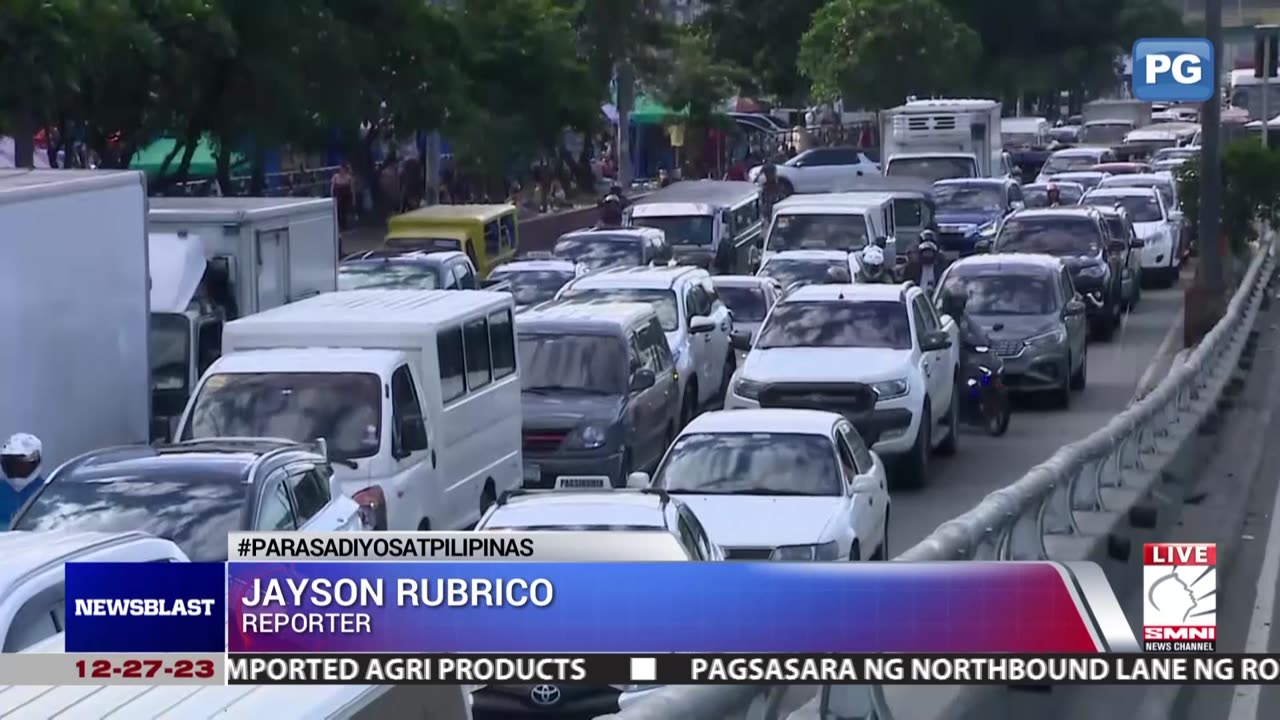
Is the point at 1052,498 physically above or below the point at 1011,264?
below

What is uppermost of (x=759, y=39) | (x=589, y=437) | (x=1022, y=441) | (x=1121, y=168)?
(x=759, y=39)

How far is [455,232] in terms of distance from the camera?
96.4 feet

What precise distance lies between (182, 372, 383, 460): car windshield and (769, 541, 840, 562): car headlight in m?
2.85

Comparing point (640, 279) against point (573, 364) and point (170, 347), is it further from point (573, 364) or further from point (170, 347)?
point (170, 347)

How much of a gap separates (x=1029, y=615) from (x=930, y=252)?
88.9ft

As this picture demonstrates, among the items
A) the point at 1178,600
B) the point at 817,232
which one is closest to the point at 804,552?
the point at 1178,600

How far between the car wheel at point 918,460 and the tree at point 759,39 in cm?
5489

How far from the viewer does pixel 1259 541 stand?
1612 centimetres

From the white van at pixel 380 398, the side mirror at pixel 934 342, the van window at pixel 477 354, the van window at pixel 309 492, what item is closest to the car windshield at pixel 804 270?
the side mirror at pixel 934 342

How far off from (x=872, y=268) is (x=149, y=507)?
65.3 feet

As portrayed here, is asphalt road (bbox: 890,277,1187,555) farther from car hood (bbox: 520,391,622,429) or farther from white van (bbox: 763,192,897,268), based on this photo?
white van (bbox: 763,192,897,268)

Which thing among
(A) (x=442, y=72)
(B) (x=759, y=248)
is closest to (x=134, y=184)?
(A) (x=442, y=72)

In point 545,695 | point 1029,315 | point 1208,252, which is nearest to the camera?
point 545,695

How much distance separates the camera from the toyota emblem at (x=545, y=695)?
31.4ft
